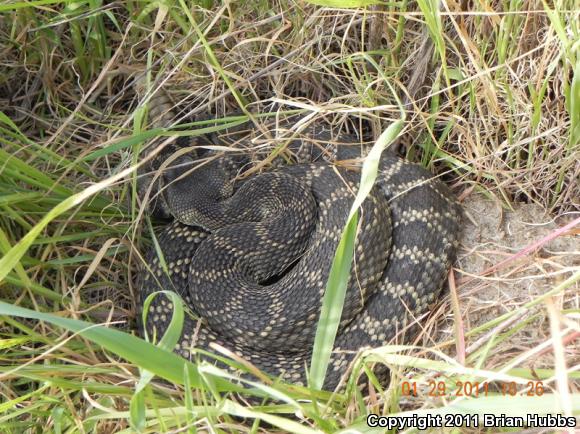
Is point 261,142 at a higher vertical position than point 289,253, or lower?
higher

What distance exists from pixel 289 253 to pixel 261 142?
555 mm

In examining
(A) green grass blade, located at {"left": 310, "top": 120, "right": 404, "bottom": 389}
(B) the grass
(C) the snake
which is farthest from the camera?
(C) the snake

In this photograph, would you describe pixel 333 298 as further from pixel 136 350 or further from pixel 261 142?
pixel 261 142

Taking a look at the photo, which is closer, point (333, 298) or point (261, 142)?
point (333, 298)

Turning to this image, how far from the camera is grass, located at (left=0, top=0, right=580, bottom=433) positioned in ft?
7.18

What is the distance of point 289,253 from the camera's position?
3016 mm

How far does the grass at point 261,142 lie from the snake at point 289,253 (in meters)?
0.15

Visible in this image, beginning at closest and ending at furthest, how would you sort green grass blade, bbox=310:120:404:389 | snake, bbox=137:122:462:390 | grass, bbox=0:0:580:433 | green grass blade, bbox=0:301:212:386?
green grass blade, bbox=0:301:212:386 → green grass blade, bbox=310:120:404:389 → grass, bbox=0:0:580:433 → snake, bbox=137:122:462:390
